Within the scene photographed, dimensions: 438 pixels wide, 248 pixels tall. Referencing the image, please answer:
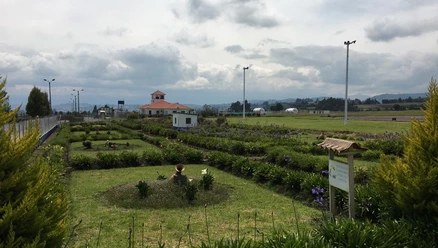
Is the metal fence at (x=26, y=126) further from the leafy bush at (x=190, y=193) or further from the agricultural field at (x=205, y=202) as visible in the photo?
the leafy bush at (x=190, y=193)

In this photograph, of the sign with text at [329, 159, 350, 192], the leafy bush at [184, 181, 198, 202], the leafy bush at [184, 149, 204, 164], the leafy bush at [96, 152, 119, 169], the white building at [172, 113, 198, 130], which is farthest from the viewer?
the white building at [172, 113, 198, 130]

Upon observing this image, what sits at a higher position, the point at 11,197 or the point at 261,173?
the point at 11,197

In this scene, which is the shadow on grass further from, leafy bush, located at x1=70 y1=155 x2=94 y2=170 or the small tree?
leafy bush, located at x1=70 y1=155 x2=94 y2=170

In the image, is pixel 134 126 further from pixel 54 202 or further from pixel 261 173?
pixel 54 202

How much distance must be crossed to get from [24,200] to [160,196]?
6.19m

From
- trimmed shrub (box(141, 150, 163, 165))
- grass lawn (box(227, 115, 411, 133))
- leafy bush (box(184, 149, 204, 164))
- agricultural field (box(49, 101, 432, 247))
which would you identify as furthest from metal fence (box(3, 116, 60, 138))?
grass lawn (box(227, 115, 411, 133))

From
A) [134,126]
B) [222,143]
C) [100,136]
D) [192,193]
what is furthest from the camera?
[134,126]

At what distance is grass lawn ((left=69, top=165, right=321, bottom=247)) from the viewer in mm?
6379

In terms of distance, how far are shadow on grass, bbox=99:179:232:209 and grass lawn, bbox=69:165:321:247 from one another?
0.21m

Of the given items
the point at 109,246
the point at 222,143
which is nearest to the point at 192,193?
the point at 109,246

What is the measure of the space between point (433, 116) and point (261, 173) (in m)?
6.79

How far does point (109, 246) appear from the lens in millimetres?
5871

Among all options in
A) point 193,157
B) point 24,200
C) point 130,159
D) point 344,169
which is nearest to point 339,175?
point 344,169

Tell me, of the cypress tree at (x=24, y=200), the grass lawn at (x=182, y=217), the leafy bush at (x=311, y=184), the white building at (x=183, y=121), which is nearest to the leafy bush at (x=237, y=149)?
the grass lawn at (x=182, y=217)
